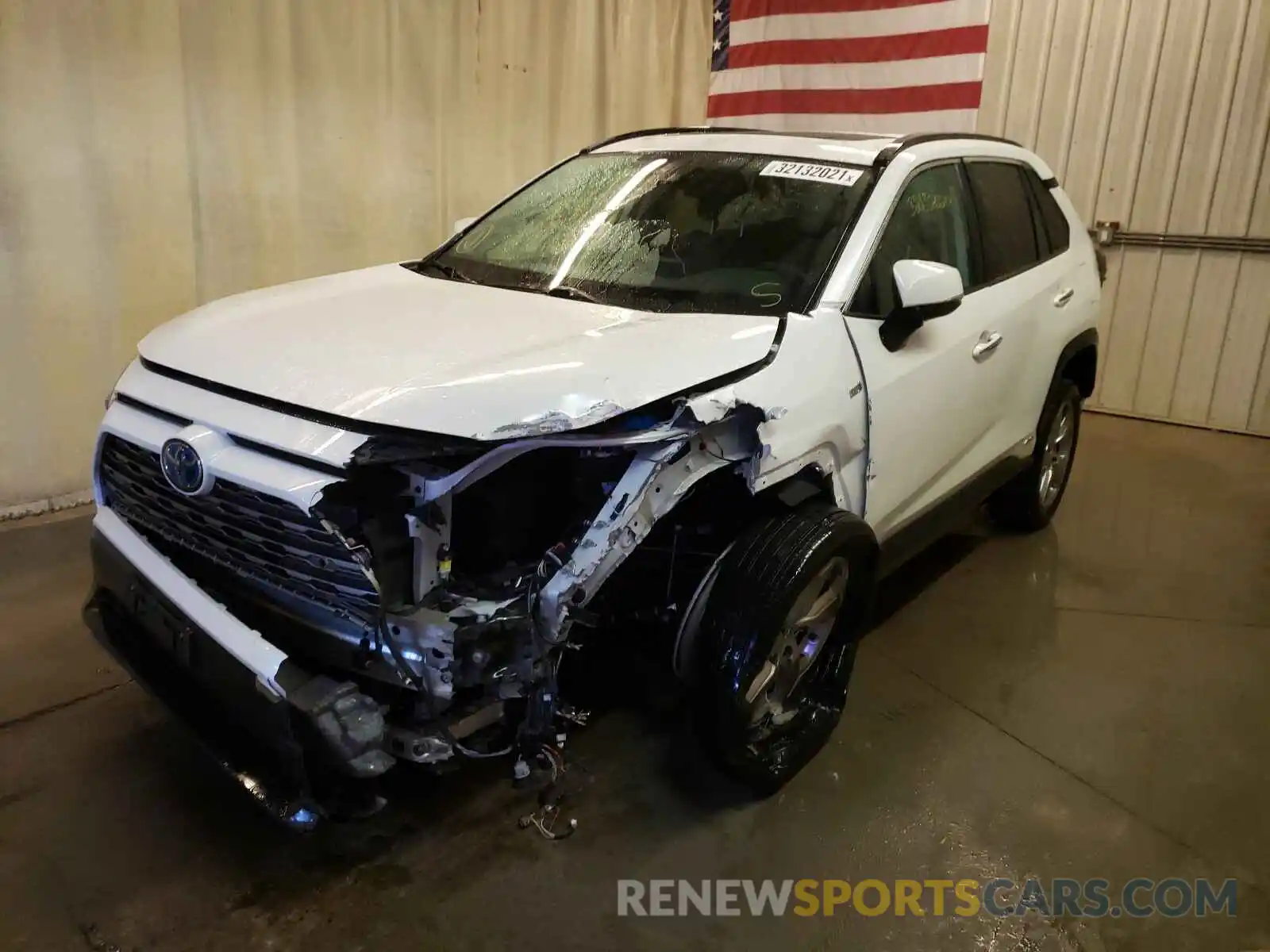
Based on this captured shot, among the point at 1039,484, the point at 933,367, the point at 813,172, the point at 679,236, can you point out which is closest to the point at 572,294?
the point at 679,236

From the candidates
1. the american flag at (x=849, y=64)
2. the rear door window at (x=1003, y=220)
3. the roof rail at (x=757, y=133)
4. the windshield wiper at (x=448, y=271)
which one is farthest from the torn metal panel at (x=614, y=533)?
the american flag at (x=849, y=64)

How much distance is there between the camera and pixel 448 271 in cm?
320

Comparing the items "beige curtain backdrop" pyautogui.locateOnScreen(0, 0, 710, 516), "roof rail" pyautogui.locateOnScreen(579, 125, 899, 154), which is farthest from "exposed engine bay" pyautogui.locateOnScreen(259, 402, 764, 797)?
"beige curtain backdrop" pyautogui.locateOnScreen(0, 0, 710, 516)

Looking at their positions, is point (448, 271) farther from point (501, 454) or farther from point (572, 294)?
point (501, 454)

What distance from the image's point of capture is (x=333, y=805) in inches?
79.7

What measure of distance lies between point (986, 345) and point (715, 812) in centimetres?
184

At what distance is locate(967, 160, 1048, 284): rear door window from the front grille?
8.32 feet

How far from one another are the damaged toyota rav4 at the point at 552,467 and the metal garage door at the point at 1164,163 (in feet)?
13.4

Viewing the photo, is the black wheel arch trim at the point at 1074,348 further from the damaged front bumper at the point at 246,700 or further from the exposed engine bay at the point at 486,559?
the damaged front bumper at the point at 246,700

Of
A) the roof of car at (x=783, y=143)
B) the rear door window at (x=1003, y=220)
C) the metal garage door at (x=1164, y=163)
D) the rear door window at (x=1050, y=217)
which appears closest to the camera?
the roof of car at (x=783, y=143)

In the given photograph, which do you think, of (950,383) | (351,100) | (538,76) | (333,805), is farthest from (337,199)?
(333,805)

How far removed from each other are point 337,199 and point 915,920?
4382 millimetres

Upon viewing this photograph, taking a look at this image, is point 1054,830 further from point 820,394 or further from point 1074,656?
point 820,394

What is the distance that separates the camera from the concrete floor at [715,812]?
2164 millimetres
